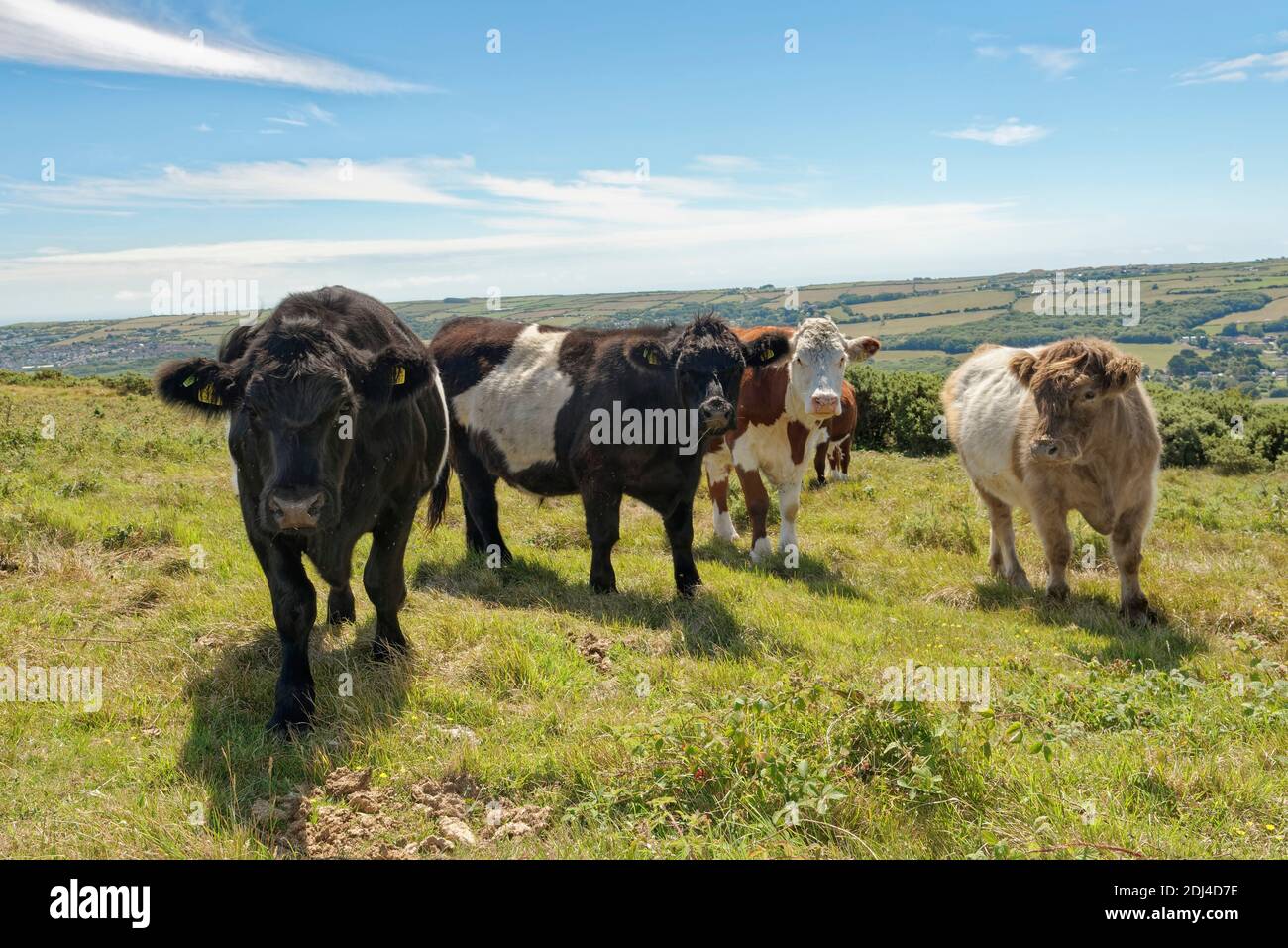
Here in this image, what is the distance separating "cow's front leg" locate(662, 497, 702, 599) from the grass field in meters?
0.28

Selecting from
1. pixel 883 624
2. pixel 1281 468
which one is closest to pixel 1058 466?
pixel 883 624

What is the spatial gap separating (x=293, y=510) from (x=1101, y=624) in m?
6.42

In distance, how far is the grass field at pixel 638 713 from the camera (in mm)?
3369

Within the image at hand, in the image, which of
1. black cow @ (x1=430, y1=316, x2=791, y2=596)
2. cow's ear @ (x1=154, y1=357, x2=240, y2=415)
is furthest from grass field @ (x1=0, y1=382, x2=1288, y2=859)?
cow's ear @ (x1=154, y1=357, x2=240, y2=415)

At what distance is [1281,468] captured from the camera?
16.3 metres

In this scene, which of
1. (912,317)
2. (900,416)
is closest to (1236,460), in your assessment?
(900,416)

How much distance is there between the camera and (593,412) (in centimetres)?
779

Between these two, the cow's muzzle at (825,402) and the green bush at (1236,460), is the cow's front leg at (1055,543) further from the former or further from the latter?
the green bush at (1236,460)

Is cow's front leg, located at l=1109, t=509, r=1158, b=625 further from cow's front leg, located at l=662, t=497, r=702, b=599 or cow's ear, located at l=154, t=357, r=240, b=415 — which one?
cow's ear, located at l=154, t=357, r=240, b=415

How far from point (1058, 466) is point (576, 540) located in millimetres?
5161

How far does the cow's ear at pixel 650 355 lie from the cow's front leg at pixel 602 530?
47.4 inches

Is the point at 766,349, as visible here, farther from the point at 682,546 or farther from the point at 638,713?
the point at 638,713

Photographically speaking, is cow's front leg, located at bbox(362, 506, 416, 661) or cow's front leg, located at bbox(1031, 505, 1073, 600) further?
cow's front leg, located at bbox(1031, 505, 1073, 600)

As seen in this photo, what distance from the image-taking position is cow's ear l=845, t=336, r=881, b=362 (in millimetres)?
9938
